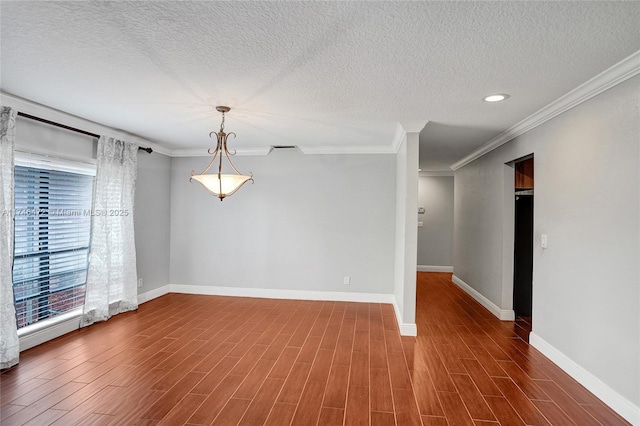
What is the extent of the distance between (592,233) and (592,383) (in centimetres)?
120

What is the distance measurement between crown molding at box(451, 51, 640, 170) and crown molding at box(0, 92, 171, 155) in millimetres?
4962

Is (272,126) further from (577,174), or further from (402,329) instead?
(577,174)

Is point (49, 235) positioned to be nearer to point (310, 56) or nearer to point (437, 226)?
point (310, 56)

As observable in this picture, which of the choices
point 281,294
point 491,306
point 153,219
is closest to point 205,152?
point 153,219

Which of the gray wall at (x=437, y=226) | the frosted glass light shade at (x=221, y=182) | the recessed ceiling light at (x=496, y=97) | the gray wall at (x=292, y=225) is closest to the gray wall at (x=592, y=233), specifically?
the recessed ceiling light at (x=496, y=97)

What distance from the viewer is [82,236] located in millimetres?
4043

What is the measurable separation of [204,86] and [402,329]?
3342 millimetres

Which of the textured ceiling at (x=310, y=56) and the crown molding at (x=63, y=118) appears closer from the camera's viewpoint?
the textured ceiling at (x=310, y=56)

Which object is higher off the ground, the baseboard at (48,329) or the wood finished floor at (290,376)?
the baseboard at (48,329)

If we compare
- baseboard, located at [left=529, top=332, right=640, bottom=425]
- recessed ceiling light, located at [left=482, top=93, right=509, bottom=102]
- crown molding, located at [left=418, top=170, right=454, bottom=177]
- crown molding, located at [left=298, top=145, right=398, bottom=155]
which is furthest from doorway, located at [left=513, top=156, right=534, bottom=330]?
crown molding, located at [left=418, top=170, right=454, bottom=177]

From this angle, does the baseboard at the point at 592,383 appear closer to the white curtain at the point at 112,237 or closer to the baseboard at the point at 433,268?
the baseboard at the point at 433,268

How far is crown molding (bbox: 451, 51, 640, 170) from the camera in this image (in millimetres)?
2197

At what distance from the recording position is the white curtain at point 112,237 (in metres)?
4.09

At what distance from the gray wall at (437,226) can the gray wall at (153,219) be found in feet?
19.5
